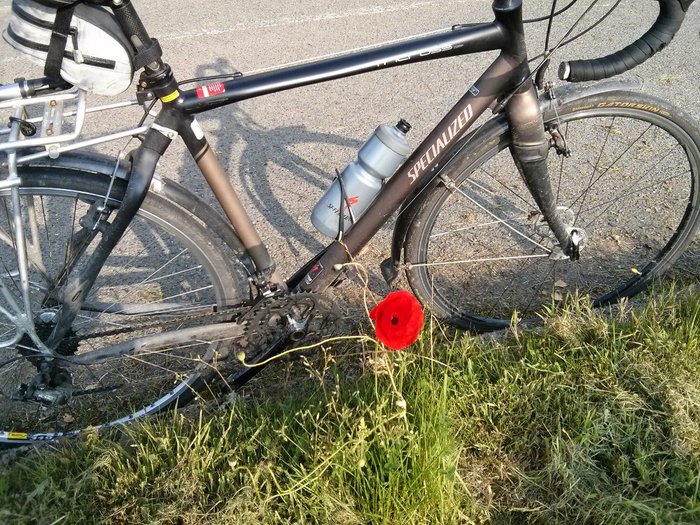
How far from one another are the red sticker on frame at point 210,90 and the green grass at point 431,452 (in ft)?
3.30

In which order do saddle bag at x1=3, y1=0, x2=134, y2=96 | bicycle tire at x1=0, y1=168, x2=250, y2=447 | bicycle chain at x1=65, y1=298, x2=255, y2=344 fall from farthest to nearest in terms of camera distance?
bicycle chain at x1=65, y1=298, x2=255, y2=344, bicycle tire at x1=0, y1=168, x2=250, y2=447, saddle bag at x1=3, y1=0, x2=134, y2=96

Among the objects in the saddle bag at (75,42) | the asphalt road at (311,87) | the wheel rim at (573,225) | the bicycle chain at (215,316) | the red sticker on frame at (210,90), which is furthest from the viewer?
the asphalt road at (311,87)

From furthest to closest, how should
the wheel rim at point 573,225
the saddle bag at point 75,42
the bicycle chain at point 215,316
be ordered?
the wheel rim at point 573,225, the bicycle chain at point 215,316, the saddle bag at point 75,42

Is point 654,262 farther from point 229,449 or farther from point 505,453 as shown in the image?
point 229,449

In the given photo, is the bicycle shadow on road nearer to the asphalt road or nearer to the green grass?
the asphalt road

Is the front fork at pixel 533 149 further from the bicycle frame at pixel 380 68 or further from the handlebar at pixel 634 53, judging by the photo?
the handlebar at pixel 634 53

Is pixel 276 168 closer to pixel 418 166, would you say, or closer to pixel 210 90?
pixel 418 166

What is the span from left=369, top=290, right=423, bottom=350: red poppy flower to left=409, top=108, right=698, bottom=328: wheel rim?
72 cm

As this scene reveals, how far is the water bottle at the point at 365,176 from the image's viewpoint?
2.20 meters

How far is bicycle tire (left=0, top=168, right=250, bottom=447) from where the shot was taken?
209 cm

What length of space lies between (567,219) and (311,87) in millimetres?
2509

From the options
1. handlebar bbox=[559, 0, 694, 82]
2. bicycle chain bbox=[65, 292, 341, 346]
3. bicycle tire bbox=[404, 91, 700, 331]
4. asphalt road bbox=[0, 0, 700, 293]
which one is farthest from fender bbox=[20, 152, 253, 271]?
handlebar bbox=[559, 0, 694, 82]

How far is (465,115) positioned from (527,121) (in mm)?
217

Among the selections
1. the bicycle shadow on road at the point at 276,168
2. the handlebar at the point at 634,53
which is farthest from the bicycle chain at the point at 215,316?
the handlebar at the point at 634,53
